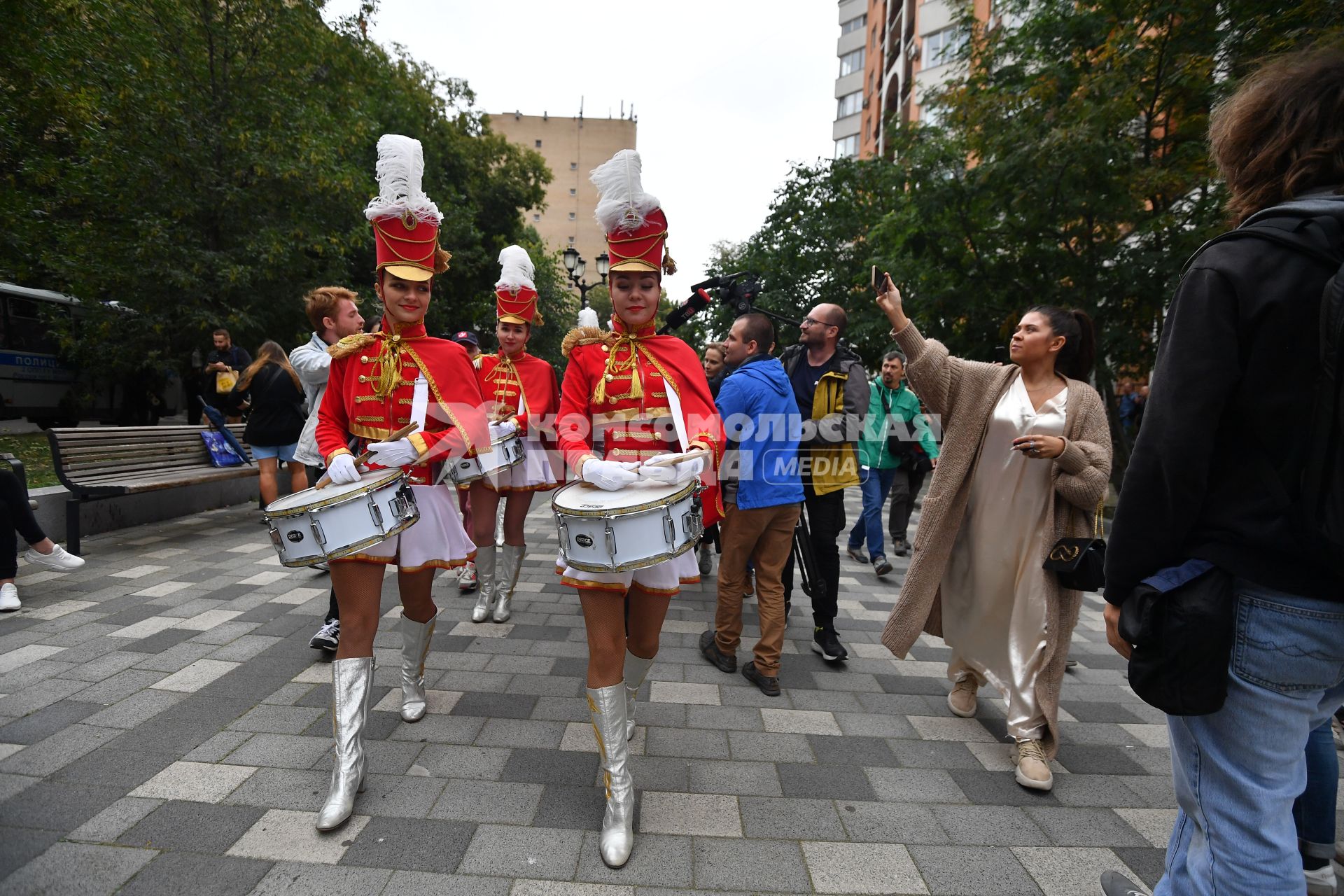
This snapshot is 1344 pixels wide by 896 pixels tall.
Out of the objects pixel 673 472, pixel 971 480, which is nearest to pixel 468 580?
pixel 673 472

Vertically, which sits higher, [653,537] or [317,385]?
[317,385]

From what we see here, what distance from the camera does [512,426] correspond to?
4863 mm

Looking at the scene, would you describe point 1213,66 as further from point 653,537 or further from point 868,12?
point 868,12

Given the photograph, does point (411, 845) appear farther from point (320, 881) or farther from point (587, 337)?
point (587, 337)

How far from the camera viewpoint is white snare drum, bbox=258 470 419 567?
2.51 meters

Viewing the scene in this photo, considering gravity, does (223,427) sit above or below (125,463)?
above

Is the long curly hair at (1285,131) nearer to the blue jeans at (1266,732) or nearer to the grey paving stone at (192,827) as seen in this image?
the blue jeans at (1266,732)

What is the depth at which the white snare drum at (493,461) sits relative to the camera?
4273 millimetres

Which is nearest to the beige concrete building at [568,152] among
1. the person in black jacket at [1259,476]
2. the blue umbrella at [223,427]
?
the blue umbrella at [223,427]

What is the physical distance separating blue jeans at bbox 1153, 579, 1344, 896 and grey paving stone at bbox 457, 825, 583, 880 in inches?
74.9

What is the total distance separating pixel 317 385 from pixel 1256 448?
16.1 ft

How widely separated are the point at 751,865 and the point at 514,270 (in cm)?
469

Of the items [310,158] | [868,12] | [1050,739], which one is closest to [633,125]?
[868,12]

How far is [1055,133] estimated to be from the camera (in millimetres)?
7535
